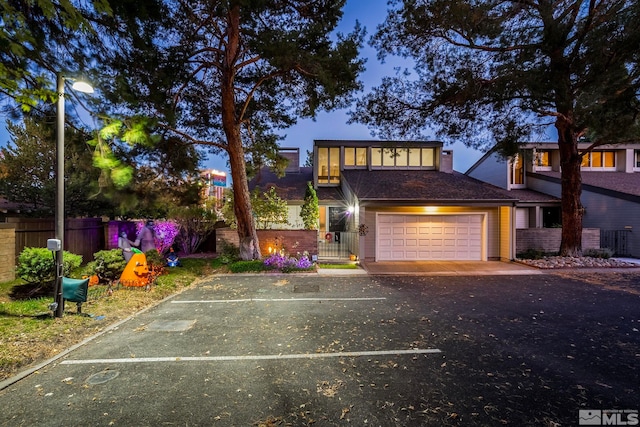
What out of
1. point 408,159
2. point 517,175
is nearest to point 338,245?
point 408,159

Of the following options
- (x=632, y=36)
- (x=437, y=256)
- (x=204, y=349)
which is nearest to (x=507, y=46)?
(x=632, y=36)

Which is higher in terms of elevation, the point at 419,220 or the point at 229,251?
the point at 419,220

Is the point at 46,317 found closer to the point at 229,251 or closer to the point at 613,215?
the point at 229,251

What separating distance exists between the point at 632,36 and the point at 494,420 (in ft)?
39.8

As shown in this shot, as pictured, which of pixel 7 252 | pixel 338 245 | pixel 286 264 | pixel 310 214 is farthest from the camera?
pixel 338 245

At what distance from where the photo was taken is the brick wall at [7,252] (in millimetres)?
7988

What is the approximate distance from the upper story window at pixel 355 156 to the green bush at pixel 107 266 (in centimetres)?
1362

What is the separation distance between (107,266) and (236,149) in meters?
5.88

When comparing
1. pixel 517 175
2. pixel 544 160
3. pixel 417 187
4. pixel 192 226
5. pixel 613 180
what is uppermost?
pixel 544 160

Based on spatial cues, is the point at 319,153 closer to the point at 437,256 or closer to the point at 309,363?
the point at 437,256

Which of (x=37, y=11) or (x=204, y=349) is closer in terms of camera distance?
(x=204, y=349)

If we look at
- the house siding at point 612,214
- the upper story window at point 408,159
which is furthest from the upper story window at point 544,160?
the upper story window at point 408,159

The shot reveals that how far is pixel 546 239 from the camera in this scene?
48.8 ft

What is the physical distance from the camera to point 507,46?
38.2ft
